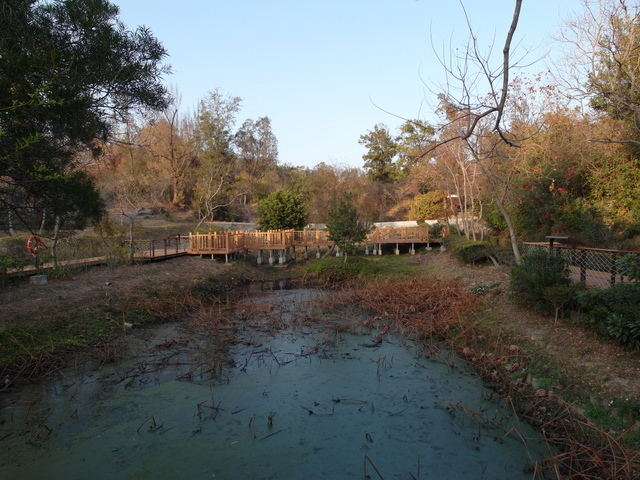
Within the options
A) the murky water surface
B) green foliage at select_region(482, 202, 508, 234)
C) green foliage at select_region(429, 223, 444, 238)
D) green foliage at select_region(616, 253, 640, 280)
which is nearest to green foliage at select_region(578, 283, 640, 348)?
green foliage at select_region(616, 253, 640, 280)

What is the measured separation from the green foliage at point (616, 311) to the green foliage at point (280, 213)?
18.0 meters

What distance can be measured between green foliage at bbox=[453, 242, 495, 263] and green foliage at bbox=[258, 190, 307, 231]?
10878mm

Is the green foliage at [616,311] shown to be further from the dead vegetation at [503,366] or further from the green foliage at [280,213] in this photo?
the green foliage at [280,213]

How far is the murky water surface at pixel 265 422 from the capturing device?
493cm

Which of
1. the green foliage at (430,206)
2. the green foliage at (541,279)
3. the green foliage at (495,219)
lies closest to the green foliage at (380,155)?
the green foliage at (430,206)

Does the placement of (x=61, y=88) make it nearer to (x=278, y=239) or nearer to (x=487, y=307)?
(x=487, y=307)

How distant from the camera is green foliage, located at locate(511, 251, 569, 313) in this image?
26.8 feet

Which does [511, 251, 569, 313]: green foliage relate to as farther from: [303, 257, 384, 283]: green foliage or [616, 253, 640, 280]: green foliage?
[303, 257, 384, 283]: green foliage

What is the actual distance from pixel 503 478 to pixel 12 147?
7191mm

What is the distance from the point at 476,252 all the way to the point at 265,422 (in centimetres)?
1075

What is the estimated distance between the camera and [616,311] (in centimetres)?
615

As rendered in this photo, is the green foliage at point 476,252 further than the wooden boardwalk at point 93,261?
Yes

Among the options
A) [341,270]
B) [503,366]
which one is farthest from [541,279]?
[341,270]

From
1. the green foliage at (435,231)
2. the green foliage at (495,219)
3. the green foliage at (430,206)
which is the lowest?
the green foliage at (435,231)
